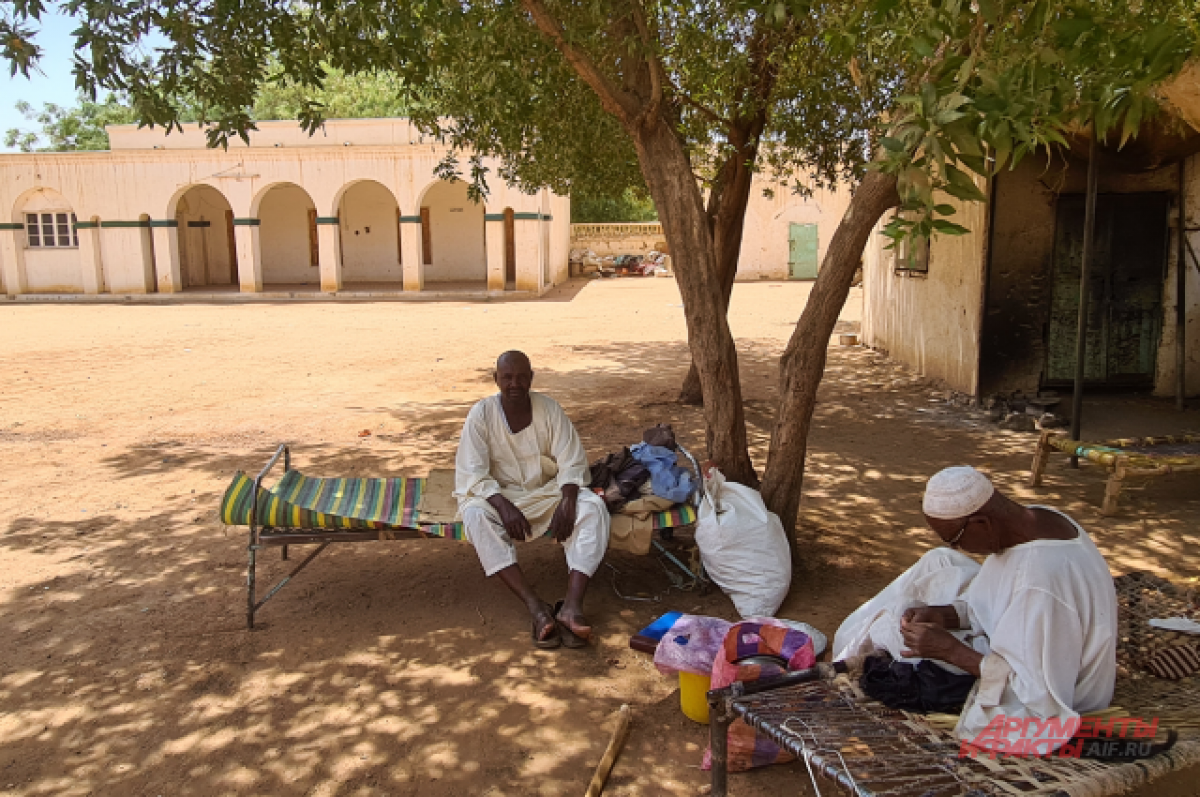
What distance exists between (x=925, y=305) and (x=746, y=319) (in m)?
6.98

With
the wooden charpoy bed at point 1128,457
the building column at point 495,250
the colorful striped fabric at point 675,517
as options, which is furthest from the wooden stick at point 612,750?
the building column at point 495,250

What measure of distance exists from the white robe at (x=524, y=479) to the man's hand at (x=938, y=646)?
1830mm

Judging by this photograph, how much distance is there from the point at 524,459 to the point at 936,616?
7.71 ft

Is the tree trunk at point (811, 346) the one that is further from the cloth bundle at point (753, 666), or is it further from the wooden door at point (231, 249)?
the wooden door at point (231, 249)

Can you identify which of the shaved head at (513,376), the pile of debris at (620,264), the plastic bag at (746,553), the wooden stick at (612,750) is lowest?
the wooden stick at (612,750)

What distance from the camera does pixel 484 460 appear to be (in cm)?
455

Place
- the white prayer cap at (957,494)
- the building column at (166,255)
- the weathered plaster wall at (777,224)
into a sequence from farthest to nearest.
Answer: the weathered plaster wall at (777,224) → the building column at (166,255) → the white prayer cap at (957,494)

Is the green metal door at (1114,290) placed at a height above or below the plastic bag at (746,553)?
above

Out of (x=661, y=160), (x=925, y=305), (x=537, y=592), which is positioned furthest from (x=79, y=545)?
(x=925, y=305)

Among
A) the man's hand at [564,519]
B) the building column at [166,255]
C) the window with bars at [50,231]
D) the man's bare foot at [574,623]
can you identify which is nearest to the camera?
the man's bare foot at [574,623]

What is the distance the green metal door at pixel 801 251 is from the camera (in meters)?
27.4

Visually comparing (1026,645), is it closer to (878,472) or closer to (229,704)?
(229,704)

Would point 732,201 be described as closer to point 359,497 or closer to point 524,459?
point 524,459

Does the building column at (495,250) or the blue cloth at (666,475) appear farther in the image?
the building column at (495,250)
